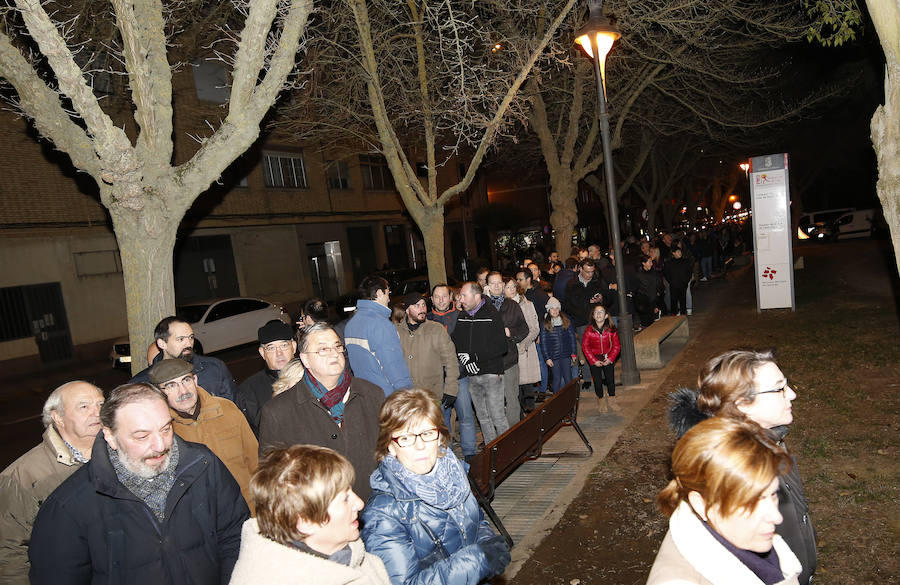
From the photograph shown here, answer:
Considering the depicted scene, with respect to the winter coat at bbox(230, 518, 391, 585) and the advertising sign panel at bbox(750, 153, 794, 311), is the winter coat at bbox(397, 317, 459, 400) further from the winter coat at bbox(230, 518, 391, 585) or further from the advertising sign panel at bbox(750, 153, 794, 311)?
the advertising sign panel at bbox(750, 153, 794, 311)

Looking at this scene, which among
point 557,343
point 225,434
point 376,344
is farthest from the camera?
point 557,343

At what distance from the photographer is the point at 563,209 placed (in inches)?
667

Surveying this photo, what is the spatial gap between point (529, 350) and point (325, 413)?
5075mm

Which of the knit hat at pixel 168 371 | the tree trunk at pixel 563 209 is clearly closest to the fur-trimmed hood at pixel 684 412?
Answer: the knit hat at pixel 168 371

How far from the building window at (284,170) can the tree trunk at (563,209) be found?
47.9ft

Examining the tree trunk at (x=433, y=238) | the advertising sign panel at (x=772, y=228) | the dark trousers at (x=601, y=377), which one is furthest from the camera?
the advertising sign panel at (x=772, y=228)

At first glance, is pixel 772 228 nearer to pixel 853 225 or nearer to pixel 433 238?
pixel 433 238

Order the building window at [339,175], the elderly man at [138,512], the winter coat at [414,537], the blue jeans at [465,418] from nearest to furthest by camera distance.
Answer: the winter coat at [414,537] → the elderly man at [138,512] → the blue jeans at [465,418] → the building window at [339,175]

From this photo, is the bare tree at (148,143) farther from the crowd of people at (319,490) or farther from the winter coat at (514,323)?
the winter coat at (514,323)

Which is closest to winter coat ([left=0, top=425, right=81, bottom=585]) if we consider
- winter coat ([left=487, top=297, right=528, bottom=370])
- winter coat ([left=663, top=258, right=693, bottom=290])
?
winter coat ([left=487, top=297, right=528, bottom=370])

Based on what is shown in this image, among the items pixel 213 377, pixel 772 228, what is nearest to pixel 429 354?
pixel 213 377

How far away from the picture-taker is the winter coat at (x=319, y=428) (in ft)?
11.6

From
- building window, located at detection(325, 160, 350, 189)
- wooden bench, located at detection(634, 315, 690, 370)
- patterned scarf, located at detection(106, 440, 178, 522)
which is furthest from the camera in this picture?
building window, located at detection(325, 160, 350, 189)

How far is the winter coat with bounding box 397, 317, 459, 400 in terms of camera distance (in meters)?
6.14
